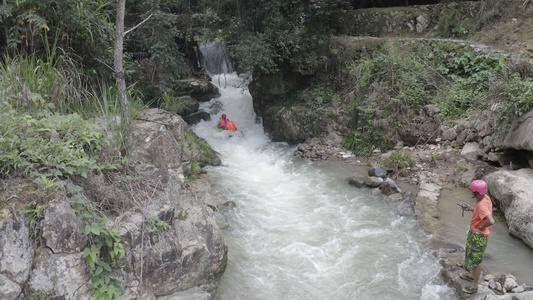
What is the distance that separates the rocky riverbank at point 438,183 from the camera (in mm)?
4461

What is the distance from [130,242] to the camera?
3877 mm

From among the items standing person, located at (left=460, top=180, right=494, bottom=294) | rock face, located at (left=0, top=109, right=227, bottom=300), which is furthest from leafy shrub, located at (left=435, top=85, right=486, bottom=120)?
rock face, located at (left=0, top=109, right=227, bottom=300)

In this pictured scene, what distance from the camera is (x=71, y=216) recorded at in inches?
140

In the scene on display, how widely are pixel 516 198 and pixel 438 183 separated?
1986 millimetres

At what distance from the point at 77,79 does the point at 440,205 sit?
6968mm

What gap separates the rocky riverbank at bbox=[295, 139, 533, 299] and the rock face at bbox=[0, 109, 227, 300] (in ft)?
10.7

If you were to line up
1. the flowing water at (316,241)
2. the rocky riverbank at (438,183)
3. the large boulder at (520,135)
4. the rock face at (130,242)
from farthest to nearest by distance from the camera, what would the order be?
1. the large boulder at (520,135)
2. the flowing water at (316,241)
3. the rocky riverbank at (438,183)
4. the rock face at (130,242)

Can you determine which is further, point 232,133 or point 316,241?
point 232,133

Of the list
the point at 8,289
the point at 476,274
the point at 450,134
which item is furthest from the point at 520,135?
the point at 8,289

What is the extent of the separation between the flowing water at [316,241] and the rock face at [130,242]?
0.69 m

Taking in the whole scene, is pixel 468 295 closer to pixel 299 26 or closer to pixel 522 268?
pixel 522 268

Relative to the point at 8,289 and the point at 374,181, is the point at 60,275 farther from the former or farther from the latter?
the point at 374,181

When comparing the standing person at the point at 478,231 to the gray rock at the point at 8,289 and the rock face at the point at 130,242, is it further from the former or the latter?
the gray rock at the point at 8,289

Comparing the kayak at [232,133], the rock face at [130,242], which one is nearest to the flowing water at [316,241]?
the rock face at [130,242]
